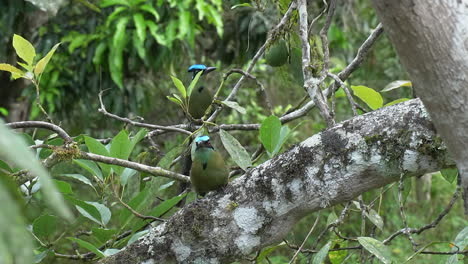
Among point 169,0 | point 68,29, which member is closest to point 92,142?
point 169,0

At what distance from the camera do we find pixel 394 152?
4.76 feet

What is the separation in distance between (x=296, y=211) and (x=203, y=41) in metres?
4.49

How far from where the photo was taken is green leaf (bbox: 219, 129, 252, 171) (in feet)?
6.15

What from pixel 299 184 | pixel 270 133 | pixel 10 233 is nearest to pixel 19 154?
pixel 10 233

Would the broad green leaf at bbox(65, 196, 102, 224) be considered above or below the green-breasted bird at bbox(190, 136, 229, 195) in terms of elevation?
below

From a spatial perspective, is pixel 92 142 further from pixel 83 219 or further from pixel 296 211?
pixel 296 211

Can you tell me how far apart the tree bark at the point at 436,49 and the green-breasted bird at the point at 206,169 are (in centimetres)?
81

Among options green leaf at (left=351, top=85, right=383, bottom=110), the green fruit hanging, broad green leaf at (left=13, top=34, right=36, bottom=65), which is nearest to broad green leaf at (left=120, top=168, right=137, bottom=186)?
broad green leaf at (left=13, top=34, right=36, bottom=65)

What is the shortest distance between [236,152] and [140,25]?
115 inches

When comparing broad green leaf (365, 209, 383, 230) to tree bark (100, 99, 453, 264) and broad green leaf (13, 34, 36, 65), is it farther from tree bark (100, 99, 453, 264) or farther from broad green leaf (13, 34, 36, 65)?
broad green leaf (13, 34, 36, 65)

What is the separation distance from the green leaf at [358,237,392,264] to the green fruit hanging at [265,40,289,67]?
2.68 feet

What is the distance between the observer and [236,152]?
1899 mm

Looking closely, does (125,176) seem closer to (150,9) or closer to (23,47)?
(23,47)

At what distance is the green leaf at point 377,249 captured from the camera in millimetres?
1566
